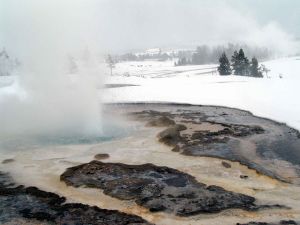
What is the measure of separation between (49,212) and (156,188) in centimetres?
483

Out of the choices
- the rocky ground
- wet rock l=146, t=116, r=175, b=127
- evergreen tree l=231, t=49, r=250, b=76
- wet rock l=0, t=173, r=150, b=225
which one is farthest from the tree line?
wet rock l=0, t=173, r=150, b=225

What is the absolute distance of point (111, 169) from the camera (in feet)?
69.5

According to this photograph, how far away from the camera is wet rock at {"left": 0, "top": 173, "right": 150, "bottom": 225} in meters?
15.5

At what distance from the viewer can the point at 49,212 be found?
16359 millimetres

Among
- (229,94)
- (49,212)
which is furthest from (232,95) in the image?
(49,212)

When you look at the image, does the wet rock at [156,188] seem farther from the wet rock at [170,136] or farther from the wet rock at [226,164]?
the wet rock at [170,136]

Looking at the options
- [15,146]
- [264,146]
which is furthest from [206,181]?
[15,146]

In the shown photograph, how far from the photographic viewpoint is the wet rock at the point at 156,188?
650 inches

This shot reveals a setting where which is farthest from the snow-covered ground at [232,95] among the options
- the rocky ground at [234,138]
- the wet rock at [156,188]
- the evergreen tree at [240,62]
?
the evergreen tree at [240,62]

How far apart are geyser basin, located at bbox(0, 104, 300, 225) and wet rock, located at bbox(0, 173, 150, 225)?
24.2 inches

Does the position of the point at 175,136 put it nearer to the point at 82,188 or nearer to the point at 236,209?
the point at 82,188

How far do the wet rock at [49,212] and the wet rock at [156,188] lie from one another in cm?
152

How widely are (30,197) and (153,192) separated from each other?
537 cm

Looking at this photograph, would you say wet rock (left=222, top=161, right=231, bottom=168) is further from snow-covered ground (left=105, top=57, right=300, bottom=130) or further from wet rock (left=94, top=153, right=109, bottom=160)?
snow-covered ground (left=105, top=57, right=300, bottom=130)
